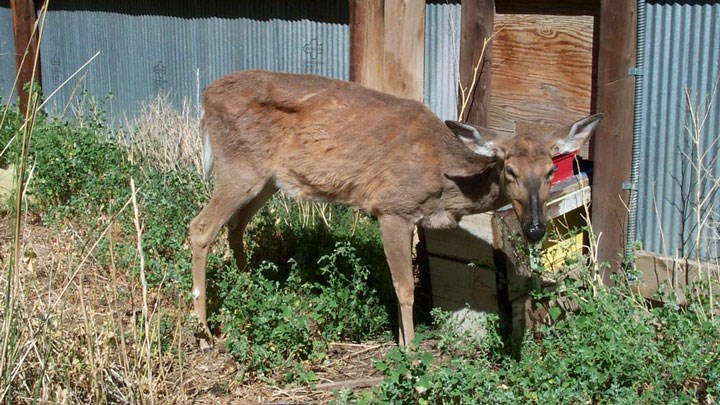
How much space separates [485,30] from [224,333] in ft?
10.1

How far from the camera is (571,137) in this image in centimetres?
579

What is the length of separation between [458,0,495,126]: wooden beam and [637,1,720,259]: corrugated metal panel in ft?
4.56

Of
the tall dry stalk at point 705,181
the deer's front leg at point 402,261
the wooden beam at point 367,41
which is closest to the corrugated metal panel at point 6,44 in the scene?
the wooden beam at point 367,41

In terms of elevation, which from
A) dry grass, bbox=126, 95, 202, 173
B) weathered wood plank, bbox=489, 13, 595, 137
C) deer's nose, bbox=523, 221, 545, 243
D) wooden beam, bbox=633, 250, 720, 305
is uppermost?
weathered wood plank, bbox=489, 13, 595, 137

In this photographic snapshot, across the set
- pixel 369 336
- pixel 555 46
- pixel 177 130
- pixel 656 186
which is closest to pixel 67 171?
pixel 177 130

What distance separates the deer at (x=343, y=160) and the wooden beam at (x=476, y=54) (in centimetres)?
94

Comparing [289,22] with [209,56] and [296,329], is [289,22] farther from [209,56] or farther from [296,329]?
[296,329]

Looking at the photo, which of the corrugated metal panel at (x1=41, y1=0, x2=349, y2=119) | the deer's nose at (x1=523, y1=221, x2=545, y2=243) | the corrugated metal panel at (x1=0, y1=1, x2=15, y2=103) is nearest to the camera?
the deer's nose at (x1=523, y1=221, x2=545, y2=243)

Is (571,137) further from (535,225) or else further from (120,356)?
(120,356)

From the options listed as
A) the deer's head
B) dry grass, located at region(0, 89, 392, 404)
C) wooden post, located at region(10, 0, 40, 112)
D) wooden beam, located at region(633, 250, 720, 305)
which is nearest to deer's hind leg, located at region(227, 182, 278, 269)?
dry grass, located at region(0, 89, 392, 404)

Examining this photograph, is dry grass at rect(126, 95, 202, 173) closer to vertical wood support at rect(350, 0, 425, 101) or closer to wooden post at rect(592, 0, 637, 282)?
vertical wood support at rect(350, 0, 425, 101)

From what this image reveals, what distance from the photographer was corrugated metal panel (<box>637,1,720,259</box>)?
6.03m

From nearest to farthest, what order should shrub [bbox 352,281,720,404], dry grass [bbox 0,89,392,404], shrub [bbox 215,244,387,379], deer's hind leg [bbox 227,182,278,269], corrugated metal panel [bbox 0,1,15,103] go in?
1. dry grass [bbox 0,89,392,404]
2. shrub [bbox 352,281,720,404]
3. shrub [bbox 215,244,387,379]
4. deer's hind leg [bbox 227,182,278,269]
5. corrugated metal panel [bbox 0,1,15,103]

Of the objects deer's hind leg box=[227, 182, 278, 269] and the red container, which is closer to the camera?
the red container
